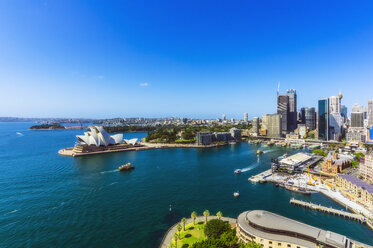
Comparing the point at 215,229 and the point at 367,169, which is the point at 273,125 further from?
the point at 215,229

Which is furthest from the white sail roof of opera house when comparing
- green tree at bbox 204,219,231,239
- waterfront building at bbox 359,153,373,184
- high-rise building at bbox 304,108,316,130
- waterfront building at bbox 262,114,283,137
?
high-rise building at bbox 304,108,316,130

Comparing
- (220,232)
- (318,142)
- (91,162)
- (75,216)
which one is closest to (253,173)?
(220,232)

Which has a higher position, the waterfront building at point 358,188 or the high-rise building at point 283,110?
the high-rise building at point 283,110

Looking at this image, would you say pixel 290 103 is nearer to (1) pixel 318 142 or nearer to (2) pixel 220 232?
(1) pixel 318 142

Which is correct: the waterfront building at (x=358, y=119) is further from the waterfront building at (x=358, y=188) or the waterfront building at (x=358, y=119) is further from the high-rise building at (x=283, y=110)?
the waterfront building at (x=358, y=188)

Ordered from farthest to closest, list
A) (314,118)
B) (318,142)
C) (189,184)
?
Result: (314,118), (318,142), (189,184)

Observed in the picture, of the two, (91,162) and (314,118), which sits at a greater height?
(314,118)

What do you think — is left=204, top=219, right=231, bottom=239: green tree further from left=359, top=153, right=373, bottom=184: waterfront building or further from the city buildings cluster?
the city buildings cluster

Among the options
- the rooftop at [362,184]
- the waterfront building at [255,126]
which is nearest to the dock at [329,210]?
the rooftop at [362,184]
